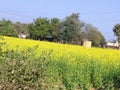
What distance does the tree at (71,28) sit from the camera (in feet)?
209

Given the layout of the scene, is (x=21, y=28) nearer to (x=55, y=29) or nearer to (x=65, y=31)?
(x=55, y=29)

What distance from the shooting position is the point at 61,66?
10922 millimetres

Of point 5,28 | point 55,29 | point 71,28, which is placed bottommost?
point 5,28

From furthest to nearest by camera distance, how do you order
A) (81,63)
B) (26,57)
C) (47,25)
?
(47,25) < (81,63) < (26,57)

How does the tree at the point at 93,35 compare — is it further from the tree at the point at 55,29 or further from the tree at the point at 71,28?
the tree at the point at 55,29

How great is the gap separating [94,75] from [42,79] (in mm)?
7293

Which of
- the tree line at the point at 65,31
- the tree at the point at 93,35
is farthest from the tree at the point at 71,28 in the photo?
the tree at the point at 93,35

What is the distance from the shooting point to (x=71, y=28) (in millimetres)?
65812

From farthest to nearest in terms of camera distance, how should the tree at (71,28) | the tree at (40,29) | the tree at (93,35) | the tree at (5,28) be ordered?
the tree at (93,35) < the tree at (40,29) < the tree at (71,28) < the tree at (5,28)

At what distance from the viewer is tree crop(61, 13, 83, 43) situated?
63781mm

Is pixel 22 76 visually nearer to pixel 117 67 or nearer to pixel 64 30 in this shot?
pixel 117 67

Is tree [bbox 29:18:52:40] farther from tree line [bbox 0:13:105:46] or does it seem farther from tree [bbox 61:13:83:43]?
tree [bbox 61:13:83:43]

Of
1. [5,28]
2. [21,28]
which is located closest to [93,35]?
[21,28]

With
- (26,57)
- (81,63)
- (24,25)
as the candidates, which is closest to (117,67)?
(81,63)
